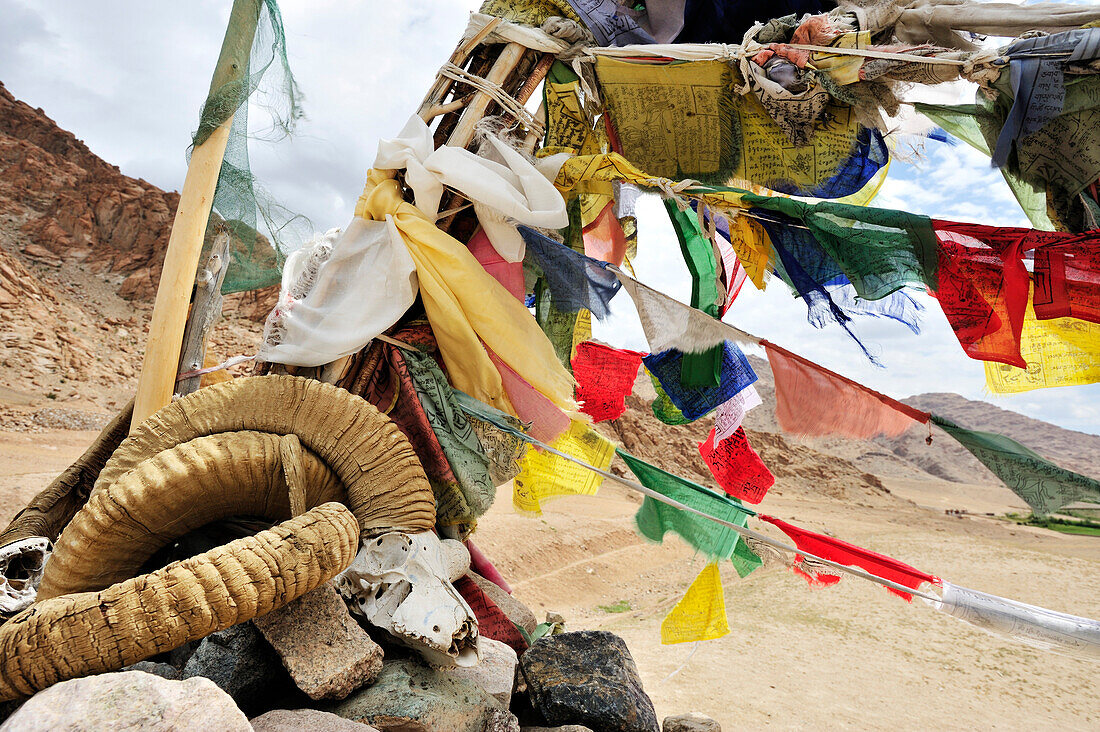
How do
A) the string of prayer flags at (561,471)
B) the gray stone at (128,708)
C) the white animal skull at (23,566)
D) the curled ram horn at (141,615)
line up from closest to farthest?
the gray stone at (128,708), the curled ram horn at (141,615), the white animal skull at (23,566), the string of prayer flags at (561,471)

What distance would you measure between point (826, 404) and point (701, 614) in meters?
1.68

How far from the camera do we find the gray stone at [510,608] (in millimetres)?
3965

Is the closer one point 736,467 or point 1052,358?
point 1052,358

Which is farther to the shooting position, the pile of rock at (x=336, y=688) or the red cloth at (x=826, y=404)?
the red cloth at (x=826, y=404)

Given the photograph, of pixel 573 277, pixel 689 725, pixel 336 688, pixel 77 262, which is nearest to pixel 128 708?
A: pixel 336 688

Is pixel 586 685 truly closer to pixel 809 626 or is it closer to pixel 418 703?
pixel 418 703

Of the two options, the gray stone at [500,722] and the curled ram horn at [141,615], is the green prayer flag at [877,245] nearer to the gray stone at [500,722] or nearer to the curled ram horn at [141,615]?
the gray stone at [500,722]

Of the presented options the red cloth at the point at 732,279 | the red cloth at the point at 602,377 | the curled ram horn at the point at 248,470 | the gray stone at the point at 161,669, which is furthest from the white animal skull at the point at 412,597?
the red cloth at the point at 732,279

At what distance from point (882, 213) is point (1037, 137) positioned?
2.13 ft

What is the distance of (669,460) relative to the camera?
89.7 ft

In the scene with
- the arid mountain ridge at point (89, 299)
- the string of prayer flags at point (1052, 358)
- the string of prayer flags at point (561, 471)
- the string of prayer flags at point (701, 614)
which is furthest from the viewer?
Answer: the arid mountain ridge at point (89, 299)

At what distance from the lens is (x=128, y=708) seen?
1.66m

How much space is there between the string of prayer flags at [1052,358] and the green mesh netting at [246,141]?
13.0 ft

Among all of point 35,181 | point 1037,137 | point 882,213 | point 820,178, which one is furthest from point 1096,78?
point 35,181
